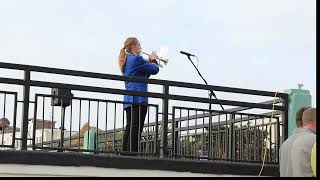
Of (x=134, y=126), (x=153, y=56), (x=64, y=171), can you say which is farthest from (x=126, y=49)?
(x=64, y=171)

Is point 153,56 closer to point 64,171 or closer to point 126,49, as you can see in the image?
point 126,49

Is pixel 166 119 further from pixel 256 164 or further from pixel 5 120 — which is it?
pixel 5 120

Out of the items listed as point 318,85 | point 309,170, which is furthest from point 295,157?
point 318,85

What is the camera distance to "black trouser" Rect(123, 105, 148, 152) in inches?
328

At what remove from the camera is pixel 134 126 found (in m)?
8.38

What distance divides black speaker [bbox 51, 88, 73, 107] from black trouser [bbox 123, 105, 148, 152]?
925 millimetres

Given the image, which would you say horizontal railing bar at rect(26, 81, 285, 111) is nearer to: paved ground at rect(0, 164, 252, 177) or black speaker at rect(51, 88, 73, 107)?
black speaker at rect(51, 88, 73, 107)

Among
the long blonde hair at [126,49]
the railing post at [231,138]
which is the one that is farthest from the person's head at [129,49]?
the railing post at [231,138]

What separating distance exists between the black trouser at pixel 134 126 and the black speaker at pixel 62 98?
0.92 meters

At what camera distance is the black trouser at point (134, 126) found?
8.34 m

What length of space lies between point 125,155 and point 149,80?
3.45 feet

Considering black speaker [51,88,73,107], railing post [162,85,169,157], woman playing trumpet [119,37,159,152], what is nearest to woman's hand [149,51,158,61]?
woman playing trumpet [119,37,159,152]

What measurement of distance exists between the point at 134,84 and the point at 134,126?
57cm

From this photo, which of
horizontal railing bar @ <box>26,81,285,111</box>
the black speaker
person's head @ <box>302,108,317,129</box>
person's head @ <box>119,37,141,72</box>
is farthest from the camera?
person's head @ <box>119,37,141,72</box>
